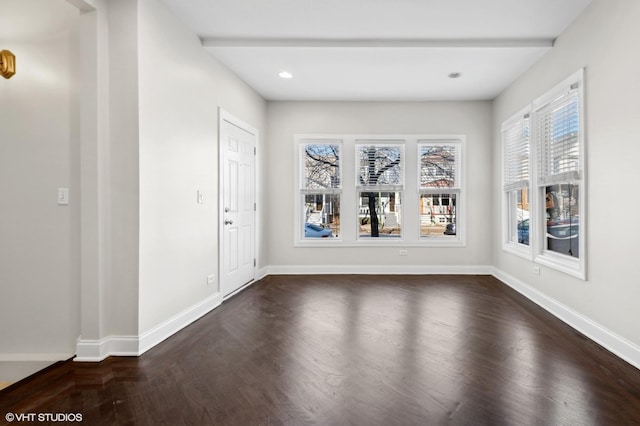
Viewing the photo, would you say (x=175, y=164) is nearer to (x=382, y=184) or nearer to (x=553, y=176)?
Result: (x=382, y=184)

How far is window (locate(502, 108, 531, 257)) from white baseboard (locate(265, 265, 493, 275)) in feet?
2.88

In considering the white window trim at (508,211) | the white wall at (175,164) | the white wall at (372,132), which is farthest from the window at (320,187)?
the white window trim at (508,211)

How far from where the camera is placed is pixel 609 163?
2.67m

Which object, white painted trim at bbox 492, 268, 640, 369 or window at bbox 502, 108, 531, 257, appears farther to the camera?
window at bbox 502, 108, 531, 257

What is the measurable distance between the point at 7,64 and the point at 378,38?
329cm

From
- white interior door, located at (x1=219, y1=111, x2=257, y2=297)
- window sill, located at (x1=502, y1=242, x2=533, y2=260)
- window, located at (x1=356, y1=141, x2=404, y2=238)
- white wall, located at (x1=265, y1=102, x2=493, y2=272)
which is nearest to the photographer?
white interior door, located at (x1=219, y1=111, x2=257, y2=297)

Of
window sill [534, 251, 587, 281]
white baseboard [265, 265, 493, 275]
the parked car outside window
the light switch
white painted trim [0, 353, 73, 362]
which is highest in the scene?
the light switch

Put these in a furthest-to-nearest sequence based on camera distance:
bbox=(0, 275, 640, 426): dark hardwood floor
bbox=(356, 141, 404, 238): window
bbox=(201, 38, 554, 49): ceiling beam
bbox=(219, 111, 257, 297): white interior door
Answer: bbox=(356, 141, 404, 238): window → bbox=(219, 111, 257, 297): white interior door → bbox=(201, 38, 554, 49): ceiling beam → bbox=(0, 275, 640, 426): dark hardwood floor

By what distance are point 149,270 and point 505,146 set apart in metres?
4.88

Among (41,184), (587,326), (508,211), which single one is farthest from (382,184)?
(41,184)

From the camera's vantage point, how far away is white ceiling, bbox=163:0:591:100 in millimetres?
2895

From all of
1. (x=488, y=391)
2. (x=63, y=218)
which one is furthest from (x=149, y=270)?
(x=488, y=391)

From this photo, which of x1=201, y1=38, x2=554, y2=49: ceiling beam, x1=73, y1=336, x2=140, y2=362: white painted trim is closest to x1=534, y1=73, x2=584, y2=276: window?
x1=201, y1=38, x2=554, y2=49: ceiling beam

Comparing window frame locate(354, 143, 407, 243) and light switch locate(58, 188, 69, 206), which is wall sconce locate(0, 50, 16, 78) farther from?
window frame locate(354, 143, 407, 243)
